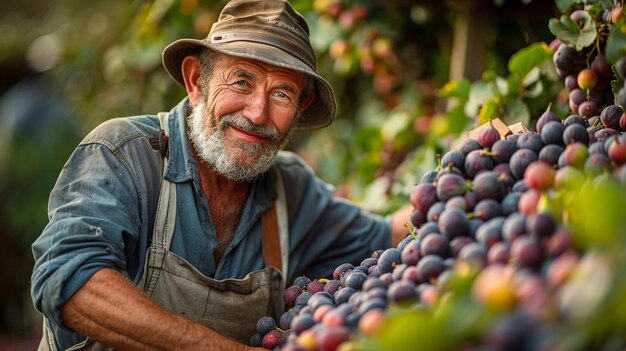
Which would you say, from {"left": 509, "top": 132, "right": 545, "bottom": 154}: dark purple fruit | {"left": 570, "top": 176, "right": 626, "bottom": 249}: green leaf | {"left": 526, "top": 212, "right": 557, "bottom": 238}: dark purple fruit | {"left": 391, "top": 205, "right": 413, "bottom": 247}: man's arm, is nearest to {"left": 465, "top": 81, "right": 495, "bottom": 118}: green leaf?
{"left": 391, "top": 205, "right": 413, "bottom": 247}: man's arm

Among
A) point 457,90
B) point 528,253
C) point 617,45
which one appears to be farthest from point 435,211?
point 457,90

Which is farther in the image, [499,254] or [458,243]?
[458,243]

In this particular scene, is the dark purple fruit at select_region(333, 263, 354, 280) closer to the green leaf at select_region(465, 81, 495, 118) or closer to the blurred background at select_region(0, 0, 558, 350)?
the blurred background at select_region(0, 0, 558, 350)

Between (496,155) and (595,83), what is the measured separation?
0.46 m

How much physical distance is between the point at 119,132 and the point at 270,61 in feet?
1.56

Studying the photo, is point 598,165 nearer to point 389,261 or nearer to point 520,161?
point 520,161

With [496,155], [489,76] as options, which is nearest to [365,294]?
[496,155]

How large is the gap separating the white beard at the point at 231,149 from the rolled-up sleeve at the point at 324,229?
31cm

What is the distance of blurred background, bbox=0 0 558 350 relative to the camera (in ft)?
9.59

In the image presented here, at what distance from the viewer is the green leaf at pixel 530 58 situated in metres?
2.18

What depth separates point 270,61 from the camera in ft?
6.23

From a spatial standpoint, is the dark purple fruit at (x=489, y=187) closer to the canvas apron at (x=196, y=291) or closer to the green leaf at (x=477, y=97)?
the canvas apron at (x=196, y=291)

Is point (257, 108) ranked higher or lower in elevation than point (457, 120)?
lower

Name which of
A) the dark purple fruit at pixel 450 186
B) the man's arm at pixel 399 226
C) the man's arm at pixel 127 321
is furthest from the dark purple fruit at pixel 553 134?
the man's arm at pixel 399 226
